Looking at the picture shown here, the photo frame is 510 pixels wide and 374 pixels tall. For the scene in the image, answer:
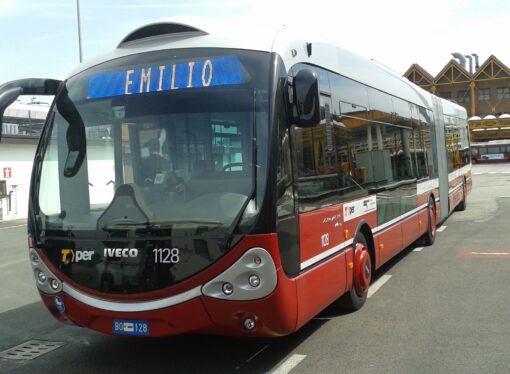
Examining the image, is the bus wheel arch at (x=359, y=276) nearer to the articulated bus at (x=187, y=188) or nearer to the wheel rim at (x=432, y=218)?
the articulated bus at (x=187, y=188)

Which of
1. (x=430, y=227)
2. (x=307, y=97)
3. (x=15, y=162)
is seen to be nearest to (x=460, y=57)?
(x=15, y=162)

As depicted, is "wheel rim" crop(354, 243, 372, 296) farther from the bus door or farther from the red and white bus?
the red and white bus

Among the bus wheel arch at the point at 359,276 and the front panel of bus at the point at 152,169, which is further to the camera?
the bus wheel arch at the point at 359,276

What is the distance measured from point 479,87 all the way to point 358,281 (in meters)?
76.2

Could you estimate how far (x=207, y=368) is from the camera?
15.7 feet

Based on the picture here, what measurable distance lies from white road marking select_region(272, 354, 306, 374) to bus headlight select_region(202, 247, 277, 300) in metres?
0.84

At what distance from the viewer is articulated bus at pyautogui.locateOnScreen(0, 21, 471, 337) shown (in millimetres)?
4188

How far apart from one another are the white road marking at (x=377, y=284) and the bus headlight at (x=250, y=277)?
3352mm

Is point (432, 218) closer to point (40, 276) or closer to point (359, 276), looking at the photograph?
point (359, 276)

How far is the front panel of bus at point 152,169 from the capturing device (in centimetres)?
424

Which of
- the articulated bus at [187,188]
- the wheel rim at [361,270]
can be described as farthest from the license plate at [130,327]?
the wheel rim at [361,270]

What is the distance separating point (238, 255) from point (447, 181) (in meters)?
10.3

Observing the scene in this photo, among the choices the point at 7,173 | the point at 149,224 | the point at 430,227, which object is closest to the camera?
the point at 149,224

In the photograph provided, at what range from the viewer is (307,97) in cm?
438
